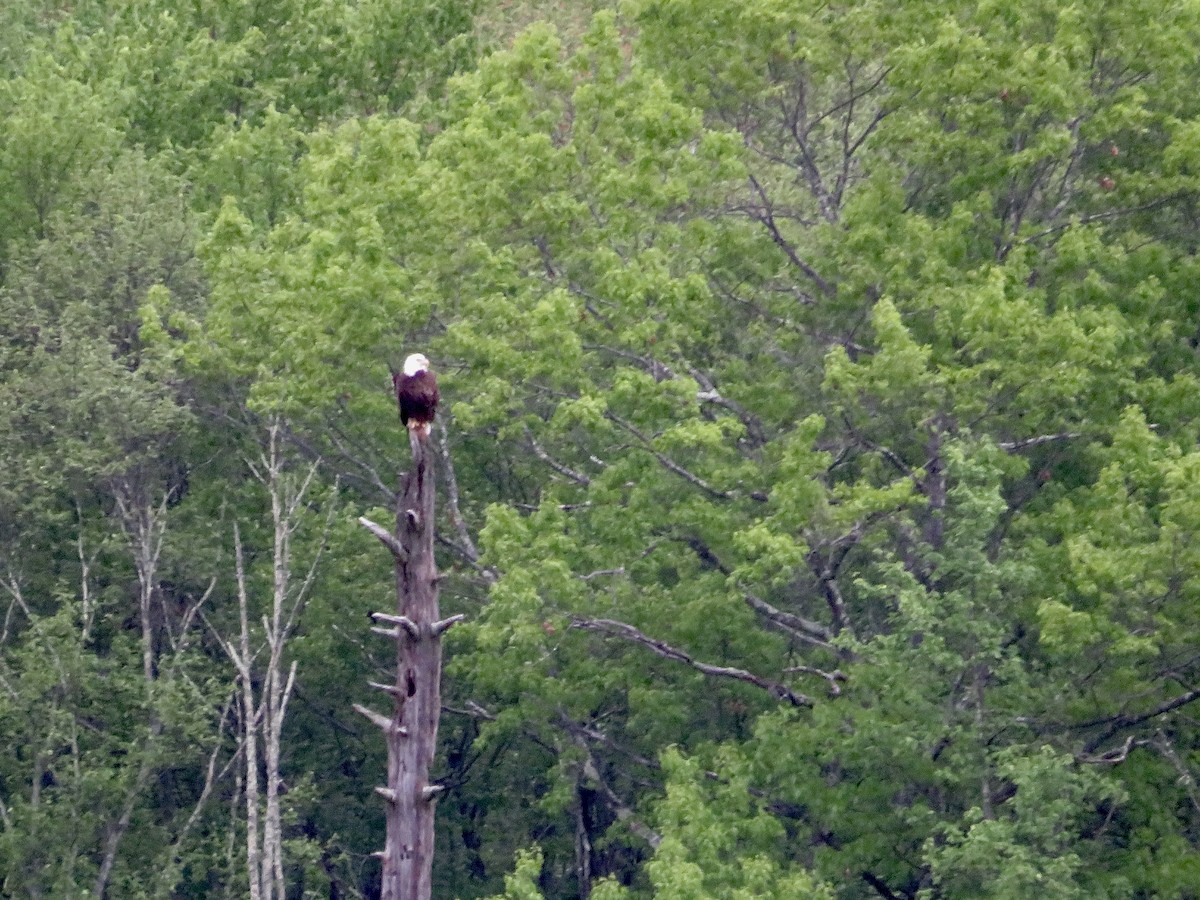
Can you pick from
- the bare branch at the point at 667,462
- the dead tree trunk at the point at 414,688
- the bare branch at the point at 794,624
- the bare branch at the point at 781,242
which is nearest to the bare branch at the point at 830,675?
the bare branch at the point at 794,624

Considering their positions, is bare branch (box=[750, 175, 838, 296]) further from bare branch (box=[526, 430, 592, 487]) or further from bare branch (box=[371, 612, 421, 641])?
bare branch (box=[371, 612, 421, 641])

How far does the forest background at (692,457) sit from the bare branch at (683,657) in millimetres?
131

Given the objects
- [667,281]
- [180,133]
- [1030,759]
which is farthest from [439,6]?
[1030,759]

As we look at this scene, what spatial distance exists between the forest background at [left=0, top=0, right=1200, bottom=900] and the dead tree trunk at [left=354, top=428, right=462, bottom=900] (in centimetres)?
620

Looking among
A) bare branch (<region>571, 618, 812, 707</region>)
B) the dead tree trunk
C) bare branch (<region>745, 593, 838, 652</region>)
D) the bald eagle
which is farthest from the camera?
bare branch (<region>745, 593, 838, 652</region>)

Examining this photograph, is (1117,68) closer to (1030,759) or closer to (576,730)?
(1030,759)

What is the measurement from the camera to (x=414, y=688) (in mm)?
8617

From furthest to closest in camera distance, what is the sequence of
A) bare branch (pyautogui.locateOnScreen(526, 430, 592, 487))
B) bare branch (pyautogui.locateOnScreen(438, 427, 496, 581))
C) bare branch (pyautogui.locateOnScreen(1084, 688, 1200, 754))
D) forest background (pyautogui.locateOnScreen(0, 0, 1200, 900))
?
bare branch (pyautogui.locateOnScreen(438, 427, 496, 581)) → bare branch (pyautogui.locateOnScreen(526, 430, 592, 487)) → forest background (pyautogui.locateOnScreen(0, 0, 1200, 900)) → bare branch (pyautogui.locateOnScreen(1084, 688, 1200, 754))

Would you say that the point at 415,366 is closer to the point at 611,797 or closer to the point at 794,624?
the point at 794,624

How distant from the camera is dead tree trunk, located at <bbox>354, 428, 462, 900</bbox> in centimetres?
833

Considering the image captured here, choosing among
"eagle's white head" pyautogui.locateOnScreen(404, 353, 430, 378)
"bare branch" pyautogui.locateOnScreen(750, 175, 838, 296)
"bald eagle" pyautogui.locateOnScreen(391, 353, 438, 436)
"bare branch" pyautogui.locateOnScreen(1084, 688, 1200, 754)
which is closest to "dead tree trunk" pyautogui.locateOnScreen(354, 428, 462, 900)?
"bald eagle" pyautogui.locateOnScreen(391, 353, 438, 436)

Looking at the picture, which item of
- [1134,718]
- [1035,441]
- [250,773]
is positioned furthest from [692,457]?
[250,773]

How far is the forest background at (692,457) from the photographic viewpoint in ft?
49.5

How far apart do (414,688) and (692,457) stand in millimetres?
8353
